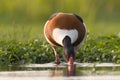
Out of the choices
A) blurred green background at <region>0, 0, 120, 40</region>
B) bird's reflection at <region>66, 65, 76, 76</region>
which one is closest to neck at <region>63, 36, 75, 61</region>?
bird's reflection at <region>66, 65, 76, 76</region>

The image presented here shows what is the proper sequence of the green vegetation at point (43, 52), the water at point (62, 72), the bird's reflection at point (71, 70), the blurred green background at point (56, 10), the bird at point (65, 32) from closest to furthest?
1. the water at point (62, 72)
2. the bird's reflection at point (71, 70)
3. the bird at point (65, 32)
4. the green vegetation at point (43, 52)
5. the blurred green background at point (56, 10)

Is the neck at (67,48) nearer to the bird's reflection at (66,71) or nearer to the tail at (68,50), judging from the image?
the tail at (68,50)

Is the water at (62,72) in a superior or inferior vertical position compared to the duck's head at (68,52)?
inferior

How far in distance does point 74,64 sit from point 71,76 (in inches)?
57.2

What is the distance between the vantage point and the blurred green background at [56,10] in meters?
17.6

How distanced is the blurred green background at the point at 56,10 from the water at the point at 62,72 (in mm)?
5352

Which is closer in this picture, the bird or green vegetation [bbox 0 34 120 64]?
the bird

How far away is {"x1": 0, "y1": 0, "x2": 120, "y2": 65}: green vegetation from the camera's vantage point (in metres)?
12.5

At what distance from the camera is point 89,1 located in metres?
18.2

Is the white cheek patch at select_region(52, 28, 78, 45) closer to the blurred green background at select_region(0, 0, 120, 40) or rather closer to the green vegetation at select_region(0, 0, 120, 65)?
the green vegetation at select_region(0, 0, 120, 65)

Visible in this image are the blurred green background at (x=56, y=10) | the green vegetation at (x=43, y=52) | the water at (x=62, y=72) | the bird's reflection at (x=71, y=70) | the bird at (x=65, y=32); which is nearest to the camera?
the water at (x=62, y=72)

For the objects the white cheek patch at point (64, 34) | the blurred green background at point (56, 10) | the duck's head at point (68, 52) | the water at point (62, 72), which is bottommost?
the water at point (62, 72)

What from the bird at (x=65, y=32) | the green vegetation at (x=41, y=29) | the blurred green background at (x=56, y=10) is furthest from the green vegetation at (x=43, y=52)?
the blurred green background at (x=56, y=10)

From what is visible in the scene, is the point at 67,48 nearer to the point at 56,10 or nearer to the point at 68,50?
the point at 68,50
